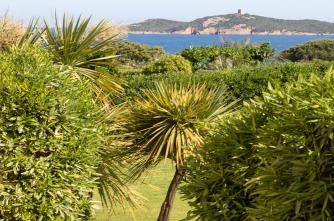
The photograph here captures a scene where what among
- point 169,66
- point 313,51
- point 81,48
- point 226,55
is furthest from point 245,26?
point 81,48

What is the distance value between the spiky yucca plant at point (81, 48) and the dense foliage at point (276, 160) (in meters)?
3.46

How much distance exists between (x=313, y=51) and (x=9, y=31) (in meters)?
35.8

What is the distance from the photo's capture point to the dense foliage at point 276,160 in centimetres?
321

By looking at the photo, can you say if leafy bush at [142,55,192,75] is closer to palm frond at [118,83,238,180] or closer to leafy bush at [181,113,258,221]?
palm frond at [118,83,238,180]

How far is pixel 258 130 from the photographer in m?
3.80

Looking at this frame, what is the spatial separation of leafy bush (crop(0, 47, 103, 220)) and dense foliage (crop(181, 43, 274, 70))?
2017cm

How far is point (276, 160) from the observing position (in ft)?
11.2

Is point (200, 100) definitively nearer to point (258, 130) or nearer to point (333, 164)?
point (258, 130)

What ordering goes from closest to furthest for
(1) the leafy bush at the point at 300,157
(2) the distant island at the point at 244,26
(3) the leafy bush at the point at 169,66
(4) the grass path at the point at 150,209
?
(1) the leafy bush at the point at 300,157 → (4) the grass path at the point at 150,209 → (3) the leafy bush at the point at 169,66 → (2) the distant island at the point at 244,26

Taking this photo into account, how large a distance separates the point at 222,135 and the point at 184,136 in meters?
2.48

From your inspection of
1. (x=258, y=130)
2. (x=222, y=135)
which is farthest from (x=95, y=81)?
(x=258, y=130)

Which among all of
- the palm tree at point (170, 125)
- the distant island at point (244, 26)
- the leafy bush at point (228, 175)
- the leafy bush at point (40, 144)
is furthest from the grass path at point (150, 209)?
the distant island at point (244, 26)

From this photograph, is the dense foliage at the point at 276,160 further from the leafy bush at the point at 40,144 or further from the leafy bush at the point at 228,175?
the leafy bush at the point at 40,144

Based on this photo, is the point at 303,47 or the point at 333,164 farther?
the point at 303,47
